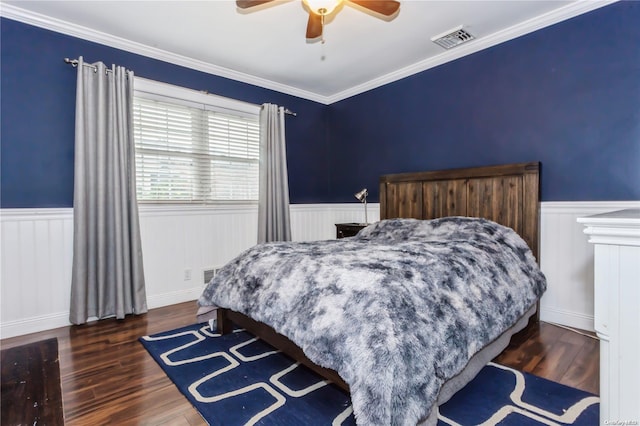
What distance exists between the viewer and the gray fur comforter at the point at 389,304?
4.06 ft

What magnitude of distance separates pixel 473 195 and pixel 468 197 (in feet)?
0.17

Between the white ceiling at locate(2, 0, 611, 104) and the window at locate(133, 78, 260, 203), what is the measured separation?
387 mm

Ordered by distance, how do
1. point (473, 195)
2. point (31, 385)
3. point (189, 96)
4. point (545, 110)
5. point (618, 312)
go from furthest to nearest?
point (189, 96) < point (473, 195) < point (545, 110) < point (31, 385) < point (618, 312)

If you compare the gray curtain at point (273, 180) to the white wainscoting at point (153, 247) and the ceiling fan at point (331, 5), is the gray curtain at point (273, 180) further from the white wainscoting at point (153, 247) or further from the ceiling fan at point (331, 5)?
the ceiling fan at point (331, 5)

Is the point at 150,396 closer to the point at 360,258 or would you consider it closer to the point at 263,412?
the point at 263,412

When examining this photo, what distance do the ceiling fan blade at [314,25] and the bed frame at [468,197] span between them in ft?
5.84

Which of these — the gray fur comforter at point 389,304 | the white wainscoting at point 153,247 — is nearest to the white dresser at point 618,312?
the gray fur comforter at point 389,304

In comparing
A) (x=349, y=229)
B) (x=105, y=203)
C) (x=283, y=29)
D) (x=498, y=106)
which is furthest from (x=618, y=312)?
(x=105, y=203)

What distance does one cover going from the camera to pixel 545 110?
2721 millimetres

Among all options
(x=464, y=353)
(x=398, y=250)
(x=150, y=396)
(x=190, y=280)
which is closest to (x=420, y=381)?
(x=464, y=353)

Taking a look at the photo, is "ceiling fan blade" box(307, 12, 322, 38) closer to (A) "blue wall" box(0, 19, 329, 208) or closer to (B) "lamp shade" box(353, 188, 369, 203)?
(A) "blue wall" box(0, 19, 329, 208)

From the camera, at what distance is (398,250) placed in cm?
203

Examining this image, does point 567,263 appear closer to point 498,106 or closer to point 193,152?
point 498,106

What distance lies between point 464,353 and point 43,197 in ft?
10.4
